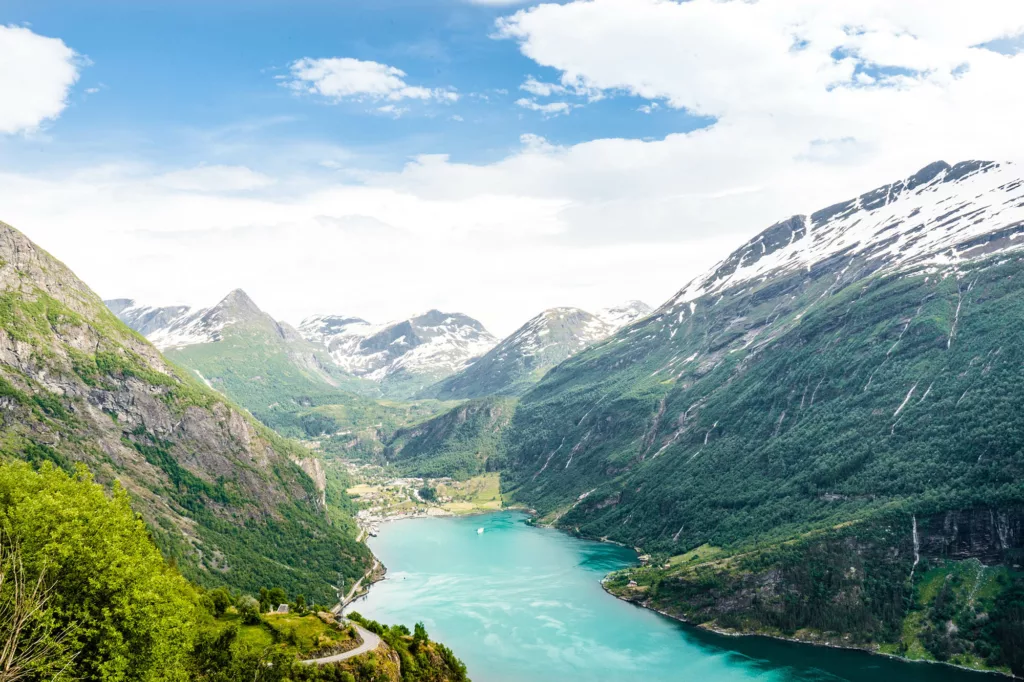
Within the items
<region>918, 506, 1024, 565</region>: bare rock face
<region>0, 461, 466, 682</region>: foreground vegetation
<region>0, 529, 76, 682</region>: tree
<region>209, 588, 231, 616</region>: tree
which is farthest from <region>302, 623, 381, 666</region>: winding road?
<region>918, 506, 1024, 565</region>: bare rock face

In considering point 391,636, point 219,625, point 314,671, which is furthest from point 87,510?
point 391,636

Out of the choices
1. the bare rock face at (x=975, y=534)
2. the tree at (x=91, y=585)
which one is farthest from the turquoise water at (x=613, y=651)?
the tree at (x=91, y=585)

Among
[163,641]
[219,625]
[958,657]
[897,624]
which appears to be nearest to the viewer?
[163,641]

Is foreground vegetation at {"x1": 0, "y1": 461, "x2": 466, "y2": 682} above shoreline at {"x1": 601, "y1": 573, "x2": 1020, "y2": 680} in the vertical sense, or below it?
above

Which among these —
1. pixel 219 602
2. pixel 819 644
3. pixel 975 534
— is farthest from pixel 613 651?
pixel 219 602

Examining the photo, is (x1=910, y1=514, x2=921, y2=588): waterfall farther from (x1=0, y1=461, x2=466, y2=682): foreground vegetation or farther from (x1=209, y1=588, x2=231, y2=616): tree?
(x1=0, y1=461, x2=466, y2=682): foreground vegetation

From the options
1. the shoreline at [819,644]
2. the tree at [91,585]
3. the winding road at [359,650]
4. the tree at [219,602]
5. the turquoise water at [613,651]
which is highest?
the tree at [91,585]

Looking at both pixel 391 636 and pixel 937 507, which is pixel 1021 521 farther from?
pixel 391 636

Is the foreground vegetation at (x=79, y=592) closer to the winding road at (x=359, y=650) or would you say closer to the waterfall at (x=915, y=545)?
the winding road at (x=359, y=650)

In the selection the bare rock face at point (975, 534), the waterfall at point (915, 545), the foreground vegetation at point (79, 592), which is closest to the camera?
the foreground vegetation at point (79, 592)
